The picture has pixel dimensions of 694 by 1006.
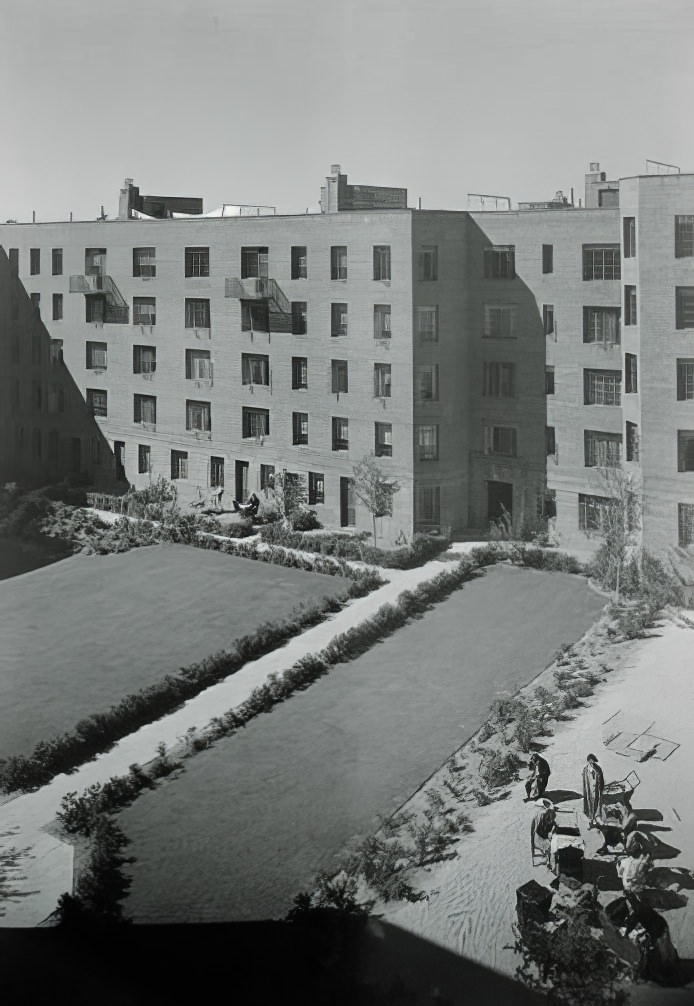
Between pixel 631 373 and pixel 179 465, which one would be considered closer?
pixel 631 373

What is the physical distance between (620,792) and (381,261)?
132 inches

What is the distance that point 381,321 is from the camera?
6.52 meters

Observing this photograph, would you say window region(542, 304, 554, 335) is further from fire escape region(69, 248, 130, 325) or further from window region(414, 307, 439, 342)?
fire escape region(69, 248, 130, 325)

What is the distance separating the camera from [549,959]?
5621 mm

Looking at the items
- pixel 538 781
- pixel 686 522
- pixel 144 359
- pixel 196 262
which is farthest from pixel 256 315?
pixel 538 781

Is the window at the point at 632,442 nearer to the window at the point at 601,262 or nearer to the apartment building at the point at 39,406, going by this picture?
the window at the point at 601,262

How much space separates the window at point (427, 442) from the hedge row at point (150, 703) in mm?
838

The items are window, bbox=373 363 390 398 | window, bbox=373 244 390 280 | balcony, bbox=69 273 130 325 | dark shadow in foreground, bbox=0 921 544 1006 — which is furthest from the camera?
balcony, bbox=69 273 130 325

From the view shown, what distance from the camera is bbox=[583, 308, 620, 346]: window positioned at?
618 centimetres

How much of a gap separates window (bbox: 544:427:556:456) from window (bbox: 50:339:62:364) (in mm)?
3288

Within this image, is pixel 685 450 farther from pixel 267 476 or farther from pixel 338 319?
pixel 267 476

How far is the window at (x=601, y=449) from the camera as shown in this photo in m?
6.34

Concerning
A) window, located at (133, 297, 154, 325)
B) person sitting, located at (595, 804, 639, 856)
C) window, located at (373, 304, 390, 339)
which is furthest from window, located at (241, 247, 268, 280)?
person sitting, located at (595, 804, 639, 856)

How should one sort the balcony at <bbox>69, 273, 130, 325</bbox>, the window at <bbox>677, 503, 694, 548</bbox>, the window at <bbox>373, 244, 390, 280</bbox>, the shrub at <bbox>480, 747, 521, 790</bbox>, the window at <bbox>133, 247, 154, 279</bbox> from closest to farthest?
the shrub at <bbox>480, 747, 521, 790</bbox>
the window at <bbox>677, 503, 694, 548</bbox>
the window at <bbox>373, 244, 390, 280</bbox>
the window at <bbox>133, 247, 154, 279</bbox>
the balcony at <bbox>69, 273, 130, 325</bbox>
